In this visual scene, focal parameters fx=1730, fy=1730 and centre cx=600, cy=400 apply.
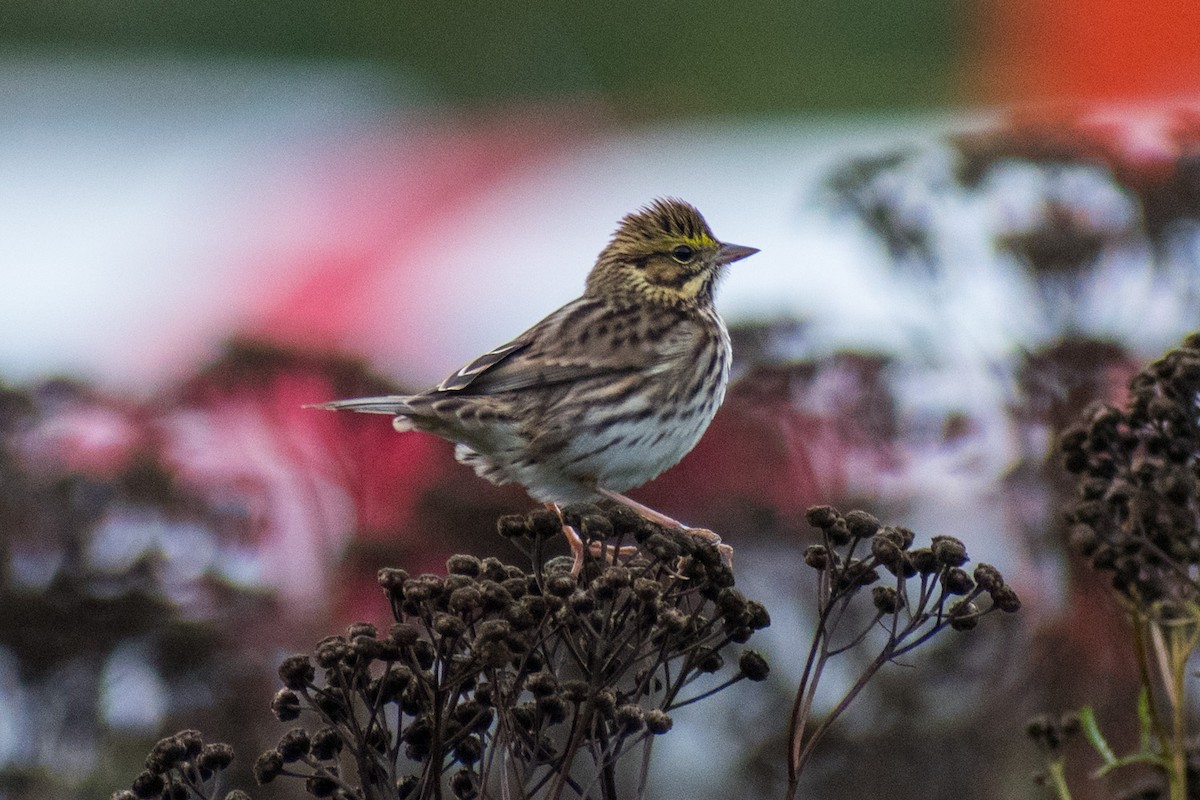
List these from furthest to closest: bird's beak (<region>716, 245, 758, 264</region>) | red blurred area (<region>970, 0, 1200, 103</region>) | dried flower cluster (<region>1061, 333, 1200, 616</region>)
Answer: red blurred area (<region>970, 0, 1200, 103</region>)
bird's beak (<region>716, 245, 758, 264</region>)
dried flower cluster (<region>1061, 333, 1200, 616</region>)

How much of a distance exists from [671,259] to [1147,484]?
1952mm

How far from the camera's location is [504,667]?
2867 mm

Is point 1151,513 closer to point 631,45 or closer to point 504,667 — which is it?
point 504,667

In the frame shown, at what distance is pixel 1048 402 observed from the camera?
18.1ft

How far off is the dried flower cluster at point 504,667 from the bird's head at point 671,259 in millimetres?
1959

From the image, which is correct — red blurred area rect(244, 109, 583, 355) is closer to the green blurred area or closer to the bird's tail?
the green blurred area

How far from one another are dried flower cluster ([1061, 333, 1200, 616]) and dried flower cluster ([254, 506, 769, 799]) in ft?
2.66

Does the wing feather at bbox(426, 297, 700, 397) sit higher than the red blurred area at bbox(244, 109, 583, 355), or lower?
lower

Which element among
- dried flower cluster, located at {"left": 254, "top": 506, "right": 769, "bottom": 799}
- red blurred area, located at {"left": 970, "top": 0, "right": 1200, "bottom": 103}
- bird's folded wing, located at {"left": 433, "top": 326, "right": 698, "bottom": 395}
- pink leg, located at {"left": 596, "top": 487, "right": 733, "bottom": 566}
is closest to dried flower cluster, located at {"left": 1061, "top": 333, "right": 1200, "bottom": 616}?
pink leg, located at {"left": 596, "top": 487, "right": 733, "bottom": 566}

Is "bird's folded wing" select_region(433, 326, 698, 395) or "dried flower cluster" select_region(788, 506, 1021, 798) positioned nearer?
"dried flower cluster" select_region(788, 506, 1021, 798)

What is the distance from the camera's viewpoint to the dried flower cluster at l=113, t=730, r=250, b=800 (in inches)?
112

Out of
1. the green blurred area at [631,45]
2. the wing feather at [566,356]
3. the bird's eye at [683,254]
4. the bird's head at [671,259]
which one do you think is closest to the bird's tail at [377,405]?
the wing feather at [566,356]

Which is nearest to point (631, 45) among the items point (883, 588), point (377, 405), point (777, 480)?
point (777, 480)

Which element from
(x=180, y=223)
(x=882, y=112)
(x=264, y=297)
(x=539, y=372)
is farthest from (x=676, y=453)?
(x=882, y=112)
